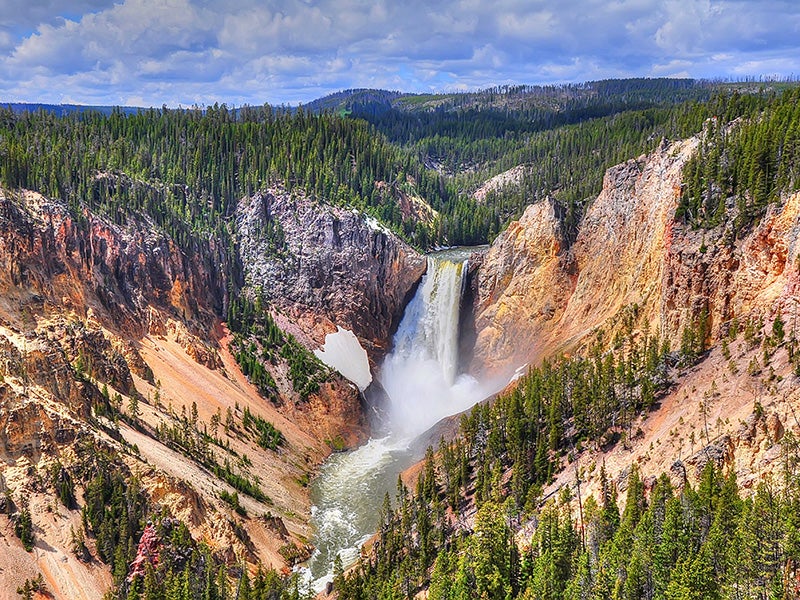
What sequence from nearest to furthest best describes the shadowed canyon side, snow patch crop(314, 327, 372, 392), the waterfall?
1. the shadowed canyon side
2. snow patch crop(314, 327, 372, 392)
3. the waterfall

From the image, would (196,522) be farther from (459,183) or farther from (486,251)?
(459,183)

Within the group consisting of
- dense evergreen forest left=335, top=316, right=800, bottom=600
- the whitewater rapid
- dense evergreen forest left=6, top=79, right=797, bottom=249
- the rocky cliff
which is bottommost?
the whitewater rapid

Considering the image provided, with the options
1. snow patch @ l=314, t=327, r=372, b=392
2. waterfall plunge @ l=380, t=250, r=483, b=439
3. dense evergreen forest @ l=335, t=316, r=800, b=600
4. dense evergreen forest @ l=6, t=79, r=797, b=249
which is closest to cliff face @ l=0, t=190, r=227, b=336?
dense evergreen forest @ l=6, t=79, r=797, b=249

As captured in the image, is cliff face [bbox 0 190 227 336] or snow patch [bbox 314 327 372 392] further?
snow patch [bbox 314 327 372 392]

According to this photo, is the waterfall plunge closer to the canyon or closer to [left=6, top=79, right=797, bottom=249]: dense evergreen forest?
the canyon

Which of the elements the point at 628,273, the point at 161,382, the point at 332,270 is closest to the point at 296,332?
the point at 332,270

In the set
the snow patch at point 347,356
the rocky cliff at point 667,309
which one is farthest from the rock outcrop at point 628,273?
the snow patch at point 347,356
